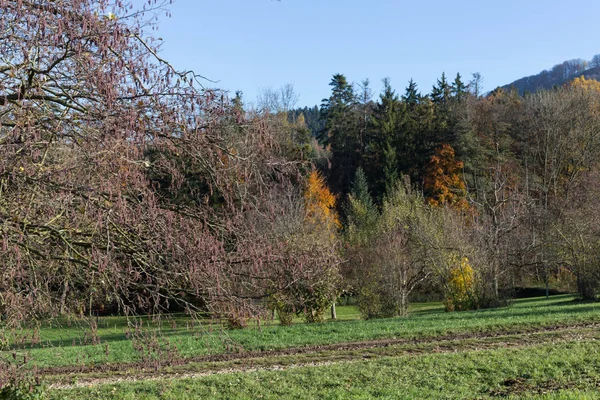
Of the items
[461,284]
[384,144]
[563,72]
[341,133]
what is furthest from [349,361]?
[563,72]

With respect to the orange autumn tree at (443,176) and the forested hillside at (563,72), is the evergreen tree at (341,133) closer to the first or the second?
the orange autumn tree at (443,176)

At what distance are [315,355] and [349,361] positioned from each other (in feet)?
4.65

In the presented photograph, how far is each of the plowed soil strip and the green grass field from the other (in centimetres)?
2

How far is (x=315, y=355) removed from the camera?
12.0 m

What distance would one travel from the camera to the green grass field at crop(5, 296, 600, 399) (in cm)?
657

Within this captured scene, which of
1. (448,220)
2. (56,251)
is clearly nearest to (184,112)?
(56,251)

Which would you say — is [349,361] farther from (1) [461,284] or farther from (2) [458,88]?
(2) [458,88]

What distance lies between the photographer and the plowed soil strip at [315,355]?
421 inches

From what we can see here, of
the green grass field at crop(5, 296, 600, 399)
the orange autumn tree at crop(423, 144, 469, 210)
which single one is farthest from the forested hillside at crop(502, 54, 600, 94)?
the green grass field at crop(5, 296, 600, 399)

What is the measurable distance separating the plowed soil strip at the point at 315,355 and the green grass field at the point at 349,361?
0.07 feet

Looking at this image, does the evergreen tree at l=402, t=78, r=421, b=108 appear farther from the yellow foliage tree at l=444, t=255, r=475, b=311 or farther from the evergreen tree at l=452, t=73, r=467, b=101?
the yellow foliage tree at l=444, t=255, r=475, b=311

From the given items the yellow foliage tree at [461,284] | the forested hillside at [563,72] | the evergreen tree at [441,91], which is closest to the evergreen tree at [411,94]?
the evergreen tree at [441,91]

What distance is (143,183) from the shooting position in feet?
14.5

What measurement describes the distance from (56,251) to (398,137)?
43.2m
